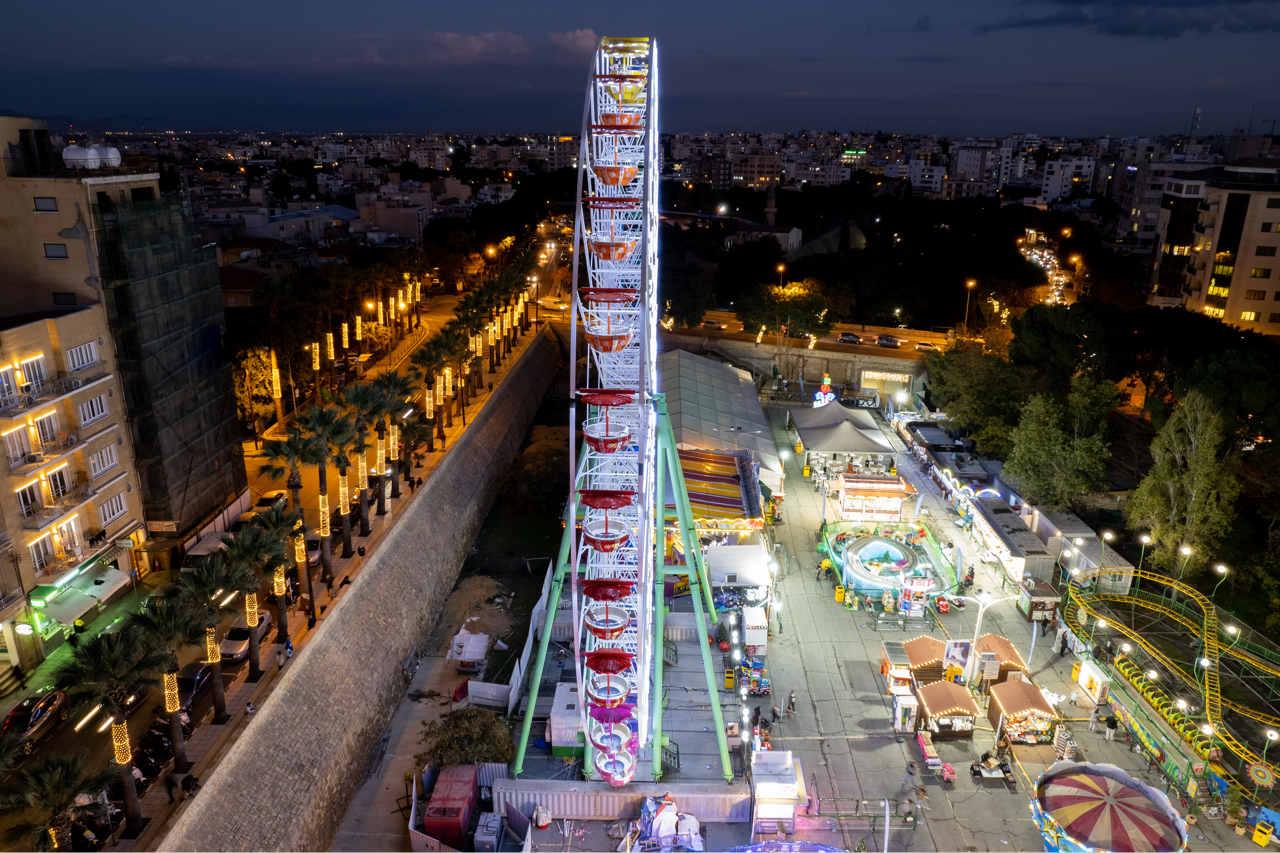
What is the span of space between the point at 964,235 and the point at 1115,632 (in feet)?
211

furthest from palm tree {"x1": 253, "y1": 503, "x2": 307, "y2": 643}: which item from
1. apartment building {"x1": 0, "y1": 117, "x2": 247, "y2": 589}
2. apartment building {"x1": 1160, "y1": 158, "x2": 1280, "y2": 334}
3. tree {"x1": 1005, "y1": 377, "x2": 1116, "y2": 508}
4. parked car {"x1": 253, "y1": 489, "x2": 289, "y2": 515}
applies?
apartment building {"x1": 1160, "y1": 158, "x2": 1280, "y2": 334}

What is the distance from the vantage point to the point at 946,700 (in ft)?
78.9

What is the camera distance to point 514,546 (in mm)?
37438

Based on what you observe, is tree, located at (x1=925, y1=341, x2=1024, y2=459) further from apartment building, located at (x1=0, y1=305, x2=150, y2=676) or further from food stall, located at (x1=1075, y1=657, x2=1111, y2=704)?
apartment building, located at (x1=0, y1=305, x2=150, y2=676)

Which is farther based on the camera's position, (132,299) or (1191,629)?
(1191,629)

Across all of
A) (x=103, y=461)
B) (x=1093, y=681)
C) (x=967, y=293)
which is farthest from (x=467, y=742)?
(x=967, y=293)

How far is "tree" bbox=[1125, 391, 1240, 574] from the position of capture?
29.6 metres

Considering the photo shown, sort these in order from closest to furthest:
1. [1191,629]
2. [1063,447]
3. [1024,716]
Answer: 1. [1024,716]
2. [1191,629]
3. [1063,447]

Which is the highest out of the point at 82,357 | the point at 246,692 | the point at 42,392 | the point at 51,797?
the point at 82,357

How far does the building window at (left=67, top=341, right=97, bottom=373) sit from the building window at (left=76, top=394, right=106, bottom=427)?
116 cm

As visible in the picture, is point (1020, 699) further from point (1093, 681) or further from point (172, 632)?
point (172, 632)

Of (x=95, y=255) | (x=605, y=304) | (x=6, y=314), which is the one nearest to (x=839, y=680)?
(x=605, y=304)

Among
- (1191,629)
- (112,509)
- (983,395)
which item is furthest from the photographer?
(983,395)

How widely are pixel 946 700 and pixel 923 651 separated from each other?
7.44 ft
